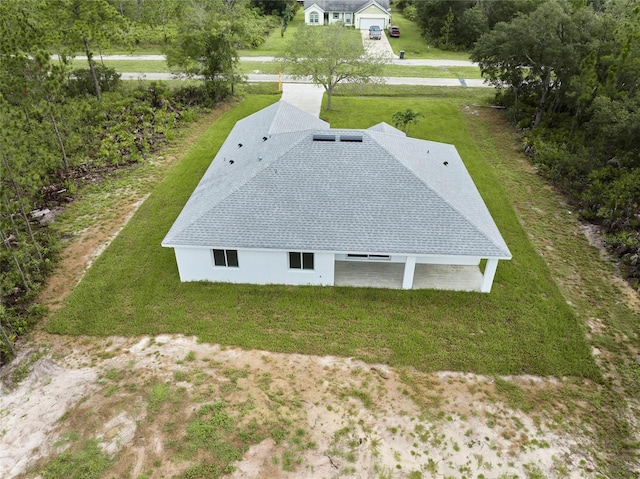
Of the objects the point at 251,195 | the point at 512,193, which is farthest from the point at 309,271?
the point at 512,193

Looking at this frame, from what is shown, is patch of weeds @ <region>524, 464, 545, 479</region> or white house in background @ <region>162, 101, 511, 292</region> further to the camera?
white house in background @ <region>162, 101, 511, 292</region>

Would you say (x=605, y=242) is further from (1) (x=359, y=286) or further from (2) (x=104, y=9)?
(2) (x=104, y=9)

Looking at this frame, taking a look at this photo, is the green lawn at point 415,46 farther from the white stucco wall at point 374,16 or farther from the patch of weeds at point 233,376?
the patch of weeds at point 233,376

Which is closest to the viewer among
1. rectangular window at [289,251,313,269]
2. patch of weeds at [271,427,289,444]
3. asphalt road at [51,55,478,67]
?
patch of weeds at [271,427,289,444]

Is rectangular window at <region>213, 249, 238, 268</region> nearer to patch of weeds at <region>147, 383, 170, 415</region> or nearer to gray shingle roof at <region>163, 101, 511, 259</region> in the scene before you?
gray shingle roof at <region>163, 101, 511, 259</region>

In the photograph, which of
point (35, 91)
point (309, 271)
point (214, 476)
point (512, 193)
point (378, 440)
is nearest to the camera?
point (214, 476)

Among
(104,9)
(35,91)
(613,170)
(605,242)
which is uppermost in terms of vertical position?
(104,9)

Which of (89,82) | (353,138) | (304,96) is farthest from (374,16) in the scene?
(353,138)

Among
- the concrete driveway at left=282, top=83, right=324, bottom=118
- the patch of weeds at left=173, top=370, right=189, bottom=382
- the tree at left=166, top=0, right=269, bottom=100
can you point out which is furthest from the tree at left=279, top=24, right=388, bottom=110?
the patch of weeds at left=173, top=370, right=189, bottom=382

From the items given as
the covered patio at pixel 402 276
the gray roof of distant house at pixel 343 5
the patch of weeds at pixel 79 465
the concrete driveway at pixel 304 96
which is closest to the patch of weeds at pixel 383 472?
the patch of weeds at pixel 79 465
